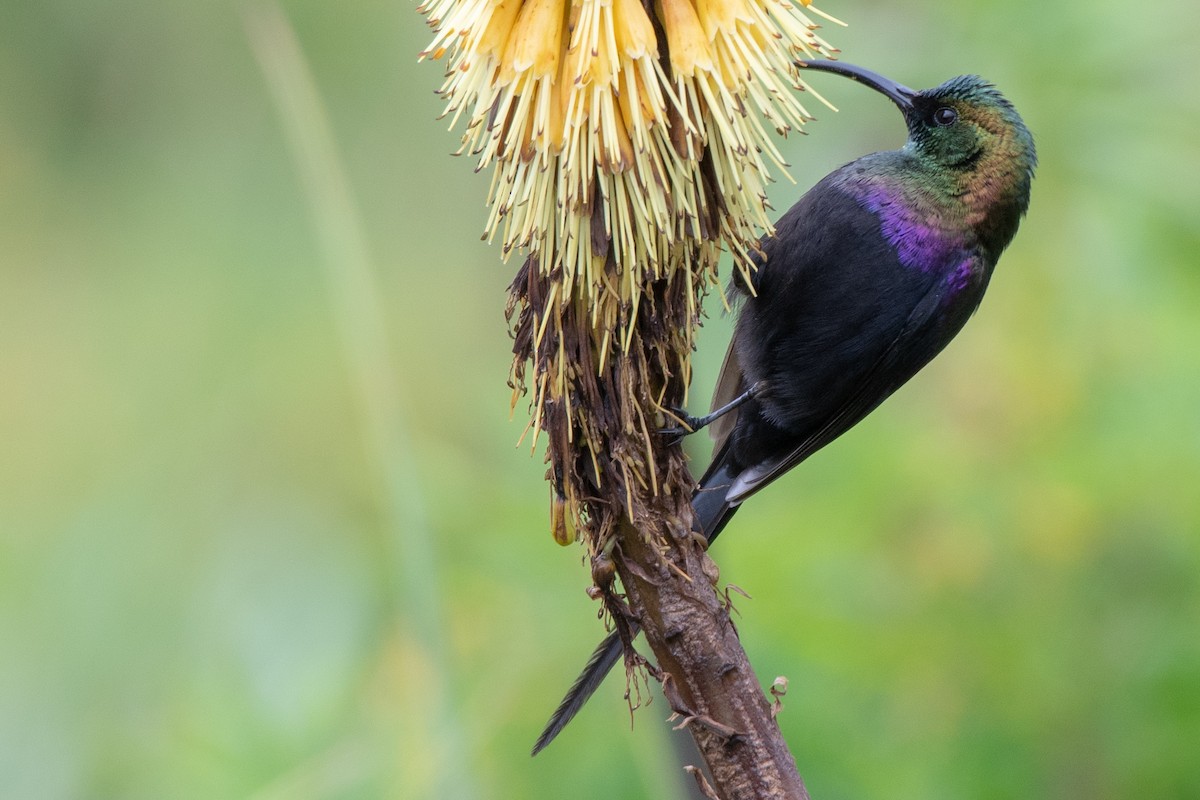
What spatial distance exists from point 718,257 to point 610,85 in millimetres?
328

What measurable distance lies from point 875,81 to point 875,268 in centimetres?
43

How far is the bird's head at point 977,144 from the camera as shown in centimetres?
301

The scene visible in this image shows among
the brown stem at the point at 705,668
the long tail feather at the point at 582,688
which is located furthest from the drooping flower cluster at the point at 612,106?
the long tail feather at the point at 582,688

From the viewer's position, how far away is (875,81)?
304 centimetres

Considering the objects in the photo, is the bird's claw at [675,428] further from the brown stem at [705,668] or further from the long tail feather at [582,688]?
the long tail feather at [582,688]

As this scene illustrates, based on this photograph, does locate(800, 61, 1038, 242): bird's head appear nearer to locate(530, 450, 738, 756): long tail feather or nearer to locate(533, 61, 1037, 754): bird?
locate(533, 61, 1037, 754): bird

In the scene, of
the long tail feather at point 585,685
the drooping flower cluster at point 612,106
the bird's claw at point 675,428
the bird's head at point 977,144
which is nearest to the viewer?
the drooping flower cluster at point 612,106

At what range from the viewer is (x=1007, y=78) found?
3365mm

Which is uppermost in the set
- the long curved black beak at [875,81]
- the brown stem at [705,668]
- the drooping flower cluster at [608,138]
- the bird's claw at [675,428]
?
the long curved black beak at [875,81]

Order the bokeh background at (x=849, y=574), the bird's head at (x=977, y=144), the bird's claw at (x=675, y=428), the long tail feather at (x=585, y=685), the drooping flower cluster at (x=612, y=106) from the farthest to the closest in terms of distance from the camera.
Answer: the bird's head at (x=977, y=144)
the bokeh background at (x=849, y=574)
the long tail feather at (x=585, y=685)
the bird's claw at (x=675, y=428)
the drooping flower cluster at (x=612, y=106)

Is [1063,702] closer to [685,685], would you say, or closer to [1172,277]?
[1172,277]

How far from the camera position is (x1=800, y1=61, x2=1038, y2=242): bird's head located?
3008 mm

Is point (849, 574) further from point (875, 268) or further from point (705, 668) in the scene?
point (705, 668)

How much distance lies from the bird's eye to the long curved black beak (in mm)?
70
